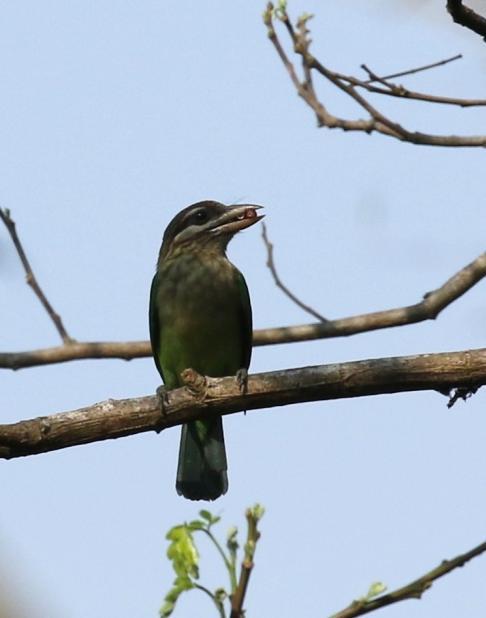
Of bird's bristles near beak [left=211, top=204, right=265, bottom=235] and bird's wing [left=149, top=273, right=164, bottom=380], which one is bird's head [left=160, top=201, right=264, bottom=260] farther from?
bird's wing [left=149, top=273, right=164, bottom=380]

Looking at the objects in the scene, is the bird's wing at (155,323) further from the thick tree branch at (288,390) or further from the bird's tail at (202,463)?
the thick tree branch at (288,390)

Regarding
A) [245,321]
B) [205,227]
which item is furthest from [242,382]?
[205,227]

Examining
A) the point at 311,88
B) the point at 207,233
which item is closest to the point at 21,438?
the point at 311,88

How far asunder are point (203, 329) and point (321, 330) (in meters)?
1.14

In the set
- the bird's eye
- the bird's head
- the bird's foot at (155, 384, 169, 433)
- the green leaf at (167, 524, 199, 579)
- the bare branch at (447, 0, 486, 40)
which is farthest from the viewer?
the bird's eye

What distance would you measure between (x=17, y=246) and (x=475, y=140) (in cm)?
220

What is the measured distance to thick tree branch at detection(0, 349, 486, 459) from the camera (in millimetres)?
4730

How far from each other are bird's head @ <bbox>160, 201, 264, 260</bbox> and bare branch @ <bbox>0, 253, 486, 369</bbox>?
1.23 metres

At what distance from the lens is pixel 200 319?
23.4 ft

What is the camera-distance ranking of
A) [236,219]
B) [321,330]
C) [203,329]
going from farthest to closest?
[236,219] < [203,329] < [321,330]

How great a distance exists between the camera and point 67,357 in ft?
20.6

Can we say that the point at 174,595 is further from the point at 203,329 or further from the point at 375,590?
the point at 203,329

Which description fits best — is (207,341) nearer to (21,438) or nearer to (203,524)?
(21,438)

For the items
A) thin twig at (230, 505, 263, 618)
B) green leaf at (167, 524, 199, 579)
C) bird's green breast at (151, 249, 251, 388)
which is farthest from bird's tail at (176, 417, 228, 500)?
thin twig at (230, 505, 263, 618)
